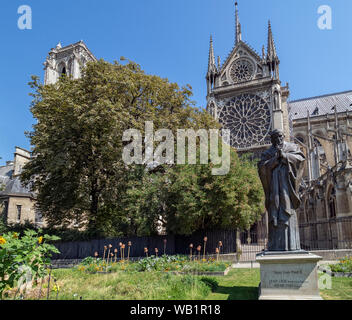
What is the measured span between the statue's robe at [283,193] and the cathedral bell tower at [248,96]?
1252 inches

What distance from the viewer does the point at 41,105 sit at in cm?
1970

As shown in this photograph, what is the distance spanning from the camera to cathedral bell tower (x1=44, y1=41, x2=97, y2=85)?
6381 centimetres

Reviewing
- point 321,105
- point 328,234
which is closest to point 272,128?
point 328,234

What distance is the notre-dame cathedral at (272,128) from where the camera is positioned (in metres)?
25.3

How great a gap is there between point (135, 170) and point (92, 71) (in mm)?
7146

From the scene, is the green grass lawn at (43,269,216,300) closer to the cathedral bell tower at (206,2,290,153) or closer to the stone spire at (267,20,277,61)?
the cathedral bell tower at (206,2,290,153)

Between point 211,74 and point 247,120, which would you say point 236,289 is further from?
point 211,74

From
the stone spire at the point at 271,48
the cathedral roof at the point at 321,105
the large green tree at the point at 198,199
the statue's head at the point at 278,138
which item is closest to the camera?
the statue's head at the point at 278,138

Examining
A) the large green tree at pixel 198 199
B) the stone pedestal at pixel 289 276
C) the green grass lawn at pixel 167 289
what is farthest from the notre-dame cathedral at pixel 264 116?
the stone pedestal at pixel 289 276

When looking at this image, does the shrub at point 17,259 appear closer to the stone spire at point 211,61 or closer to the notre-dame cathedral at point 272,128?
the notre-dame cathedral at point 272,128

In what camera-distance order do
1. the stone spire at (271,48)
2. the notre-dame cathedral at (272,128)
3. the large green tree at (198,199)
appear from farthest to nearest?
the stone spire at (271,48) < the notre-dame cathedral at (272,128) < the large green tree at (198,199)

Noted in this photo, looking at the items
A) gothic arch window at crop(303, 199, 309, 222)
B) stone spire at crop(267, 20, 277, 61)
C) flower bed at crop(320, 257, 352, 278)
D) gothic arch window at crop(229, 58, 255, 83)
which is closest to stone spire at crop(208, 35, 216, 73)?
gothic arch window at crop(229, 58, 255, 83)
